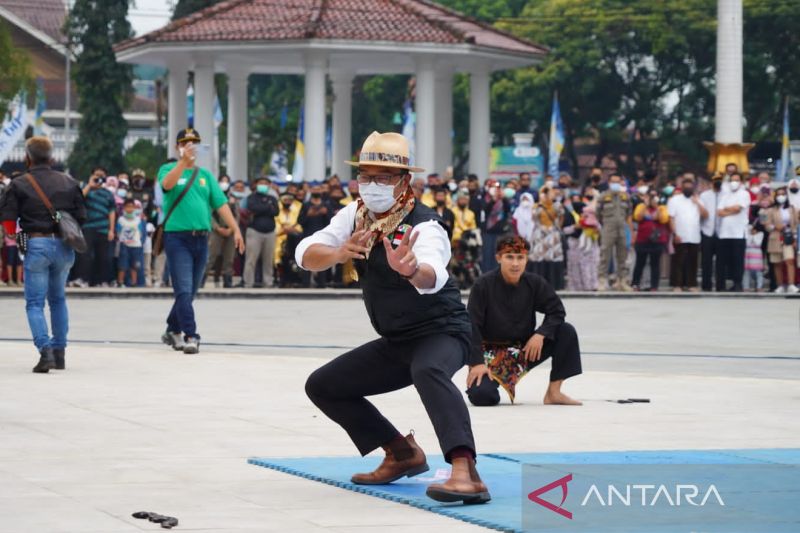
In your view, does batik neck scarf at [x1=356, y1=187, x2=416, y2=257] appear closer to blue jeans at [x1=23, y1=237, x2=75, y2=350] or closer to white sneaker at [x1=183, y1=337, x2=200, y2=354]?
blue jeans at [x1=23, y1=237, x2=75, y2=350]

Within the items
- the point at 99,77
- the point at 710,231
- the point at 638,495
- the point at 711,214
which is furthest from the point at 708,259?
the point at 99,77

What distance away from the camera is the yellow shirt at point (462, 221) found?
90.4 feet

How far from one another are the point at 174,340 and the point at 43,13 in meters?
80.2

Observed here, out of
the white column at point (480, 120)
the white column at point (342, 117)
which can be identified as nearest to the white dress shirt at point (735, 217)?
the white column at point (480, 120)

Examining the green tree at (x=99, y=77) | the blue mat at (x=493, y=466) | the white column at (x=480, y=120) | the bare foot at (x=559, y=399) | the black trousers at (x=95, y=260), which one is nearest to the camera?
the blue mat at (x=493, y=466)

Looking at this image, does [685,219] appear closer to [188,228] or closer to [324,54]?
[324,54]

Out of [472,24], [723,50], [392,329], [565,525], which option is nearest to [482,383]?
[392,329]

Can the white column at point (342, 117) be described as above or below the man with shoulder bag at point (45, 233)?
above

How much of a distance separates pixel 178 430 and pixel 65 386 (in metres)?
2.71

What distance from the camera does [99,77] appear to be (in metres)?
66.5

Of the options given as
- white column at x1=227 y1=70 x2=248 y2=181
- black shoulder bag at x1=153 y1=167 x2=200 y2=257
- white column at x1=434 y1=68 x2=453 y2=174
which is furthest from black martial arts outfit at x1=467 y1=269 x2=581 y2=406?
white column at x1=227 y1=70 x2=248 y2=181

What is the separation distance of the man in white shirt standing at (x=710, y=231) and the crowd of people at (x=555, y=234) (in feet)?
0.05

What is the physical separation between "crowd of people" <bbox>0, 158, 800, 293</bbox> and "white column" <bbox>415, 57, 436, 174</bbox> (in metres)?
11.5

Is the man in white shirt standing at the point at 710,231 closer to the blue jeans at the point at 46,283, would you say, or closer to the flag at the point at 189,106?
the blue jeans at the point at 46,283
